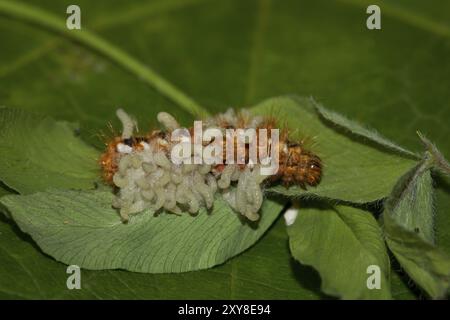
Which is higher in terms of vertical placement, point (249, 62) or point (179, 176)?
point (249, 62)

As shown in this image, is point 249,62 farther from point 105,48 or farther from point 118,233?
point 118,233

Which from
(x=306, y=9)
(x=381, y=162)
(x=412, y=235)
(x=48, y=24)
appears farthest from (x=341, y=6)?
(x=412, y=235)

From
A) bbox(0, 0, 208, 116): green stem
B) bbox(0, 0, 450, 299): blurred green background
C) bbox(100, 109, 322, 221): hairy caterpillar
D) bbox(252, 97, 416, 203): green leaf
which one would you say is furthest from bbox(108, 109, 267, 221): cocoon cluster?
bbox(0, 0, 208, 116): green stem

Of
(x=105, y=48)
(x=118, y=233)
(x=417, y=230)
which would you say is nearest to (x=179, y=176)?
(x=118, y=233)

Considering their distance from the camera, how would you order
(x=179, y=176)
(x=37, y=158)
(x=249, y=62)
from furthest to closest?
(x=249, y=62)
(x=37, y=158)
(x=179, y=176)

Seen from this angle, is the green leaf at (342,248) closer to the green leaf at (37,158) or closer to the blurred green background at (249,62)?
the blurred green background at (249,62)

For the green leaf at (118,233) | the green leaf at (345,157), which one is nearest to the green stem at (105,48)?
the green leaf at (345,157)

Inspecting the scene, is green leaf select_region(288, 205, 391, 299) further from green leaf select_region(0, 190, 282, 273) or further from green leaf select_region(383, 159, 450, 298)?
green leaf select_region(0, 190, 282, 273)
